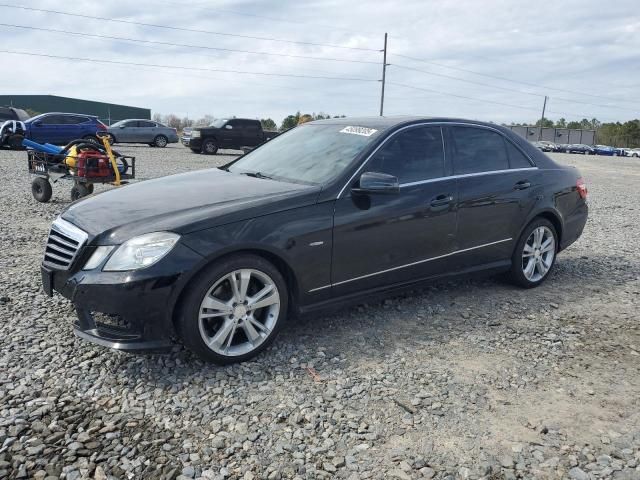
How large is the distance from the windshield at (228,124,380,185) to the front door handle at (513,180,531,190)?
156 centimetres

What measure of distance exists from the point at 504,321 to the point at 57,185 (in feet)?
33.7

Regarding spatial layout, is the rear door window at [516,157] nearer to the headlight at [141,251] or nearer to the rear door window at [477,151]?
the rear door window at [477,151]

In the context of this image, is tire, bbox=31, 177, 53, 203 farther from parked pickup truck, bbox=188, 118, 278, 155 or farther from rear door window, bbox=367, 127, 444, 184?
parked pickup truck, bbox=188, 118, 278, 155

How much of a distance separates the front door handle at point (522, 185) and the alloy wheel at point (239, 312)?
2668mm

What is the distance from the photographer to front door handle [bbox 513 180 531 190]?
500cm

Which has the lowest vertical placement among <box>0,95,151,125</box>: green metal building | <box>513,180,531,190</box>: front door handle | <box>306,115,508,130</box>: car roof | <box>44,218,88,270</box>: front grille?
<box>44,218,88,270</box>: front grille

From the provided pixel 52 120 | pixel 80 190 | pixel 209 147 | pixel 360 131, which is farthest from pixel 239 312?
pixel 209 147

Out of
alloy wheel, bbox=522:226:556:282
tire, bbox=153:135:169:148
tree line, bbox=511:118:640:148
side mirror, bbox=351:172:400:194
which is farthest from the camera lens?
tree line, bbox=511:118:640:148

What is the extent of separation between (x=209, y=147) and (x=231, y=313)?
21974 millimetres

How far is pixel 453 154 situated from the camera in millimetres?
4645

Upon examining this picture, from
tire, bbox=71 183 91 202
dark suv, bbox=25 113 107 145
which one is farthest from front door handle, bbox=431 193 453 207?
dark suv, bbox=25 113 107 145

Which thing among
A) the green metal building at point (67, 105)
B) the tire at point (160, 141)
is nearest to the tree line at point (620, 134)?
the green metal building at point (67, 105)

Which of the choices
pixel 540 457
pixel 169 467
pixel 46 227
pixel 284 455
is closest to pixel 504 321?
pixel 540 457

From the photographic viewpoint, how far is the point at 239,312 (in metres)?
3.46
